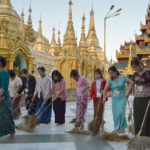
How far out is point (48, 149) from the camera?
434cm

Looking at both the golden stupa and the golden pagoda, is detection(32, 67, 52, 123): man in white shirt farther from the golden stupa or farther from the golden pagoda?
the golden pagoda

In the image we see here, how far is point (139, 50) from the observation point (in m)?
43.9

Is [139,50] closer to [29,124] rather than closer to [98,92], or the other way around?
[98,92]

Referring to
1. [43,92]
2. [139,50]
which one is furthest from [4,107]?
[139,50]

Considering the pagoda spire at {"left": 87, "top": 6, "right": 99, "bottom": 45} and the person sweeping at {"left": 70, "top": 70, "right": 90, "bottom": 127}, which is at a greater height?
the pagoda spire at {"left": 87, "top": 6, "right": 99, "bottom": 45}

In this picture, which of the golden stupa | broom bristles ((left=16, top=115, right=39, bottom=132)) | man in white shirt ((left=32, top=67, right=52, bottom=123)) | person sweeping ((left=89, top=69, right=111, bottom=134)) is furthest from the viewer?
the golden stupa

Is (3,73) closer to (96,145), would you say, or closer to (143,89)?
(96,145)

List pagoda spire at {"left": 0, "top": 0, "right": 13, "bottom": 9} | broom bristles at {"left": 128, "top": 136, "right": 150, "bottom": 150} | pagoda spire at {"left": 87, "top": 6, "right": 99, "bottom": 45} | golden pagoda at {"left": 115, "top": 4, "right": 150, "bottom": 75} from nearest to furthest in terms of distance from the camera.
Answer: broom bristles at {"left": 128, "top": 136, "right": 150, "bottom": 150} → pagoda spire at {"left": 0, "top": 0, "right": 13, "bottom": 9} → golden pagoda at {"left": 115, "top": 4, "right": 150, "bottom": 75} → pagoda spire at {"left": 87, "top": 6, "right": 99, "bottom": 45}

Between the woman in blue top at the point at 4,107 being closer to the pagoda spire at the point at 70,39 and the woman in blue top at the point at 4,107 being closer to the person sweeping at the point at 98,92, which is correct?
→ the person sweeping at the point at 98,92

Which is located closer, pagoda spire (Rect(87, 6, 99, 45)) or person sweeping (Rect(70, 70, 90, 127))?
person sweeping (Rect(70, 70, 90, 127))

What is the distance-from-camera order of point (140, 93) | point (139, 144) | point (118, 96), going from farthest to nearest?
1. point (118, 96)
2. point (140, 93)
3. point (139, 144)

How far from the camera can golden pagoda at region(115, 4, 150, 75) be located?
43.5 meters

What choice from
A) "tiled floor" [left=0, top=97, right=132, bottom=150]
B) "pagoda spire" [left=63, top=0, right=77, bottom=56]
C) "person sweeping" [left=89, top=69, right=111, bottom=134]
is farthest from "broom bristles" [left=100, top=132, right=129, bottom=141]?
"pagoda spire" [left=63, top=0, right=77, bottom=56]

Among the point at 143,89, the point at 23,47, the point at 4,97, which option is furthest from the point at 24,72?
the point at 23,47
